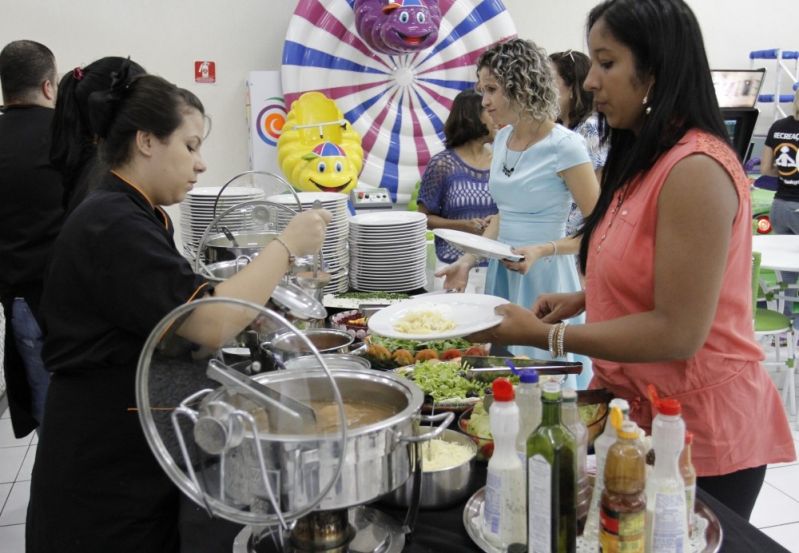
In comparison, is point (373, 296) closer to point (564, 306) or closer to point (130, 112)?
point (564, 306)

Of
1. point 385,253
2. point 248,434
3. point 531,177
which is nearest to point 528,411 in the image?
point 248,434

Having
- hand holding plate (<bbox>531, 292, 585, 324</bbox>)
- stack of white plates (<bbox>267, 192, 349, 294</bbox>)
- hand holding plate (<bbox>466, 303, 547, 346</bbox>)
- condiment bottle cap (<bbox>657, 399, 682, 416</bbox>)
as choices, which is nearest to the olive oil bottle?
condiment bottle cap (<bbox>657, 399, 682, 416</bbox>)

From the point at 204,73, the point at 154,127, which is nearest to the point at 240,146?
the point at 204,73

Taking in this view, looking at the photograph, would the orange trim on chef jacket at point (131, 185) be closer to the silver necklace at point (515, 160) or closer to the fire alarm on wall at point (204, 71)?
the silver necklace at point (515, 160)

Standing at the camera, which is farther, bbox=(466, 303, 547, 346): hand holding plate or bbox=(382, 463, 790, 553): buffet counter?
bbox=(466, 303, 547, 346): hand holding plate

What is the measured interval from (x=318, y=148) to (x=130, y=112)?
8.30 ft

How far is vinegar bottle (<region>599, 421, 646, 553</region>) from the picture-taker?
943mm

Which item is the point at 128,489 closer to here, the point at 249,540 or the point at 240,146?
the point at 249,540

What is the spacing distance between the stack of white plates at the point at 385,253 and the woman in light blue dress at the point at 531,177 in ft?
1.20

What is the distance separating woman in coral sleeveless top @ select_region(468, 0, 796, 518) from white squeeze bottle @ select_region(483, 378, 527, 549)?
41cm

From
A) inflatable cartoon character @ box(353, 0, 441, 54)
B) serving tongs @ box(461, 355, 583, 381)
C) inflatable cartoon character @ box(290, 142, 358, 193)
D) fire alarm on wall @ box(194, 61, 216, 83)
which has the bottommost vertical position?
serving tongs @ box(461, 355, 583, 381)

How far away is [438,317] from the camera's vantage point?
70.7 inches

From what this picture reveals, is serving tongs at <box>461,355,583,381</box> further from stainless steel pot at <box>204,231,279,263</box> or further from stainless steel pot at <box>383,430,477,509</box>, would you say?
stainless steel pot at <box>204,231,279,263</box>

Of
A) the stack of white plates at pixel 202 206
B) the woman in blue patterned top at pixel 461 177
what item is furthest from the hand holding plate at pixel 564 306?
the woman in blue patterned top at pixel 461 177
